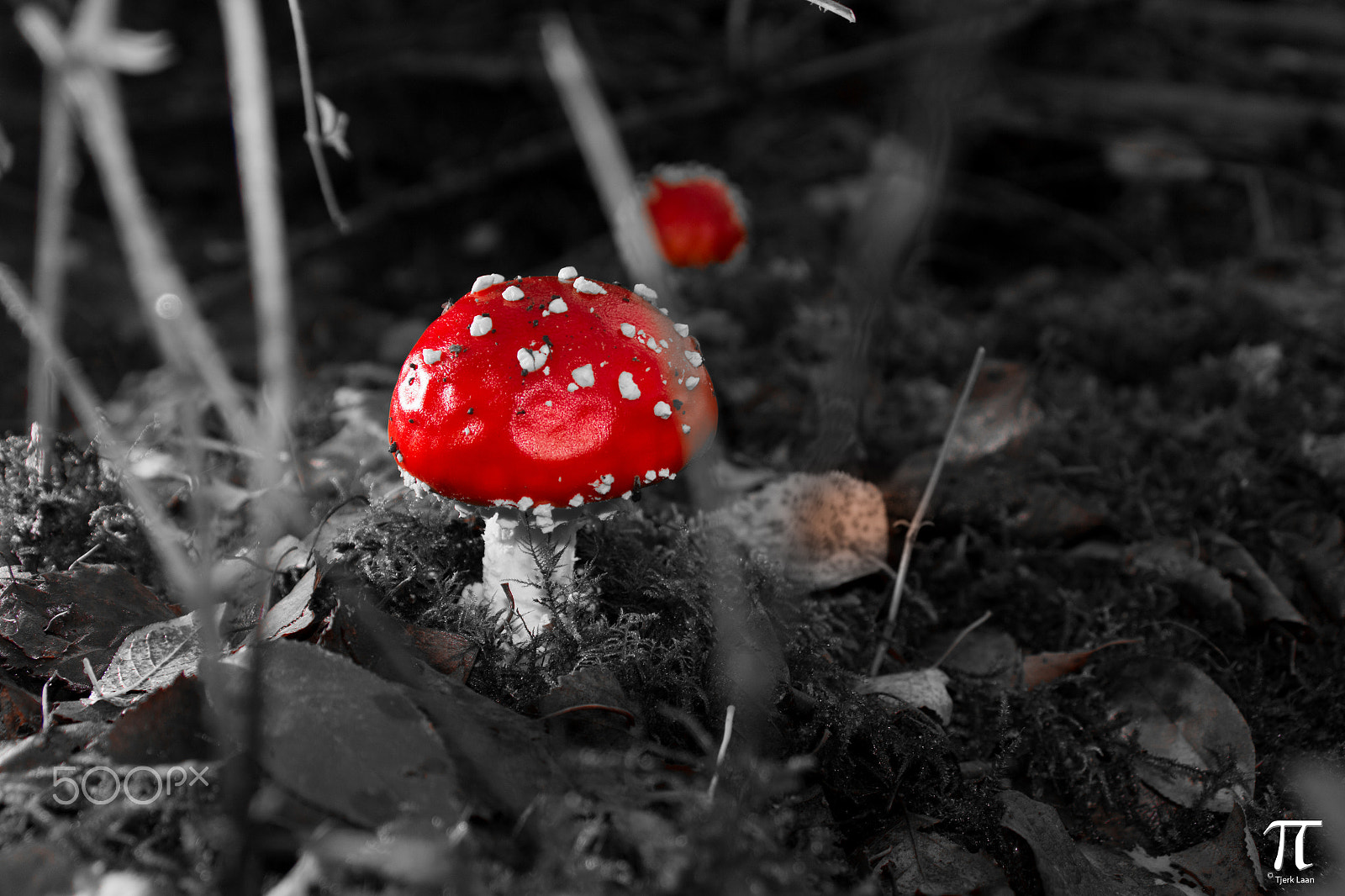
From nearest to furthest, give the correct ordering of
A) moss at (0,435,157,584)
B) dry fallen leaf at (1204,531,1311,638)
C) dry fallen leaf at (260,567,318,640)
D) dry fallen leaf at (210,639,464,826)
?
1. dry fallen leaf at (210,639,464,826)
2. dry fallen leaf at (260,567,318,640)
3. moss at (0,435,157,584)
4. dry fallen leaf at (1204,531,1311,638)

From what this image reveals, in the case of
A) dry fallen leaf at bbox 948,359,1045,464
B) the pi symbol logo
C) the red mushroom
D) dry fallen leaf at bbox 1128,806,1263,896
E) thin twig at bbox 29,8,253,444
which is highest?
thin twig at bbox 29,8,253,444

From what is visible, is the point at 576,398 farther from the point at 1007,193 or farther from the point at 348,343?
the point at 1007,193

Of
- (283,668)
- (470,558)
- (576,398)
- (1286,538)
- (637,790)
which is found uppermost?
(576,398)

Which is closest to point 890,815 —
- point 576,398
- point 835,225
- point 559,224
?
point 576,398

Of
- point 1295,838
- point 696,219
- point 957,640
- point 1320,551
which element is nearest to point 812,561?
point 957,640

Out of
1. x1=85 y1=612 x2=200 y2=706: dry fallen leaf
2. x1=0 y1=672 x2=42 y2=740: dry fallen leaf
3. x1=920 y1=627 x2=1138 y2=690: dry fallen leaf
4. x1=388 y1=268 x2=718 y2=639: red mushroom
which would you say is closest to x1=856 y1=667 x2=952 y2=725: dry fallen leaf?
x1=920 y1=627 x2=1138 y2=690: dry fallen leaf

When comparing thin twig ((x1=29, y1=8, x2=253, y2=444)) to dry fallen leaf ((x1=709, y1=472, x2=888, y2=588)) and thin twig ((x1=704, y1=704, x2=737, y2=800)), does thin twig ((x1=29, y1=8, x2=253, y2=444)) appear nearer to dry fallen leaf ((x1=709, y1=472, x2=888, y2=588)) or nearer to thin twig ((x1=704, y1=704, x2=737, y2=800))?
thin twig ((x1=704, y1=704, x2=737, y2=800))

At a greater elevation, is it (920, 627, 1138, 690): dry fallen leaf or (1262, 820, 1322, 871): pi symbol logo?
(920, 627, 1138, 690): dry fallen leaf
